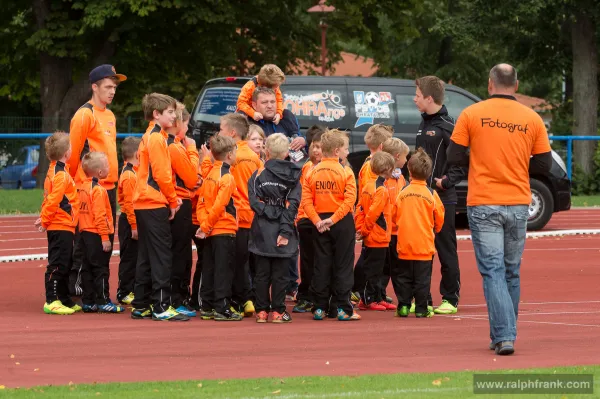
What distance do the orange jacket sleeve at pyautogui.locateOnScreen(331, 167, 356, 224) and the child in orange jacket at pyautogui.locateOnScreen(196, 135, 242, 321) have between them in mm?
906

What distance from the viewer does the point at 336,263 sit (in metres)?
11.3

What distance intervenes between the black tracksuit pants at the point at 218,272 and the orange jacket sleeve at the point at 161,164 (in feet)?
2.04

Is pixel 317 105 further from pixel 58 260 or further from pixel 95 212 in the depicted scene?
pixel 58 260

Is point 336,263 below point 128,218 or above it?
below

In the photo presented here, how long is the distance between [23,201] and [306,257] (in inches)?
581

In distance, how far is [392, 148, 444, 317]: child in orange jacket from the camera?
11336 mm

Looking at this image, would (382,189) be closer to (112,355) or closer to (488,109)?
(488,109)

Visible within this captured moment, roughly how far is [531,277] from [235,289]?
4.34 meters

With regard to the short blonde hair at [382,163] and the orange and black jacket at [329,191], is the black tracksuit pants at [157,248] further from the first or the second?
the short blonde hair at [382,163]

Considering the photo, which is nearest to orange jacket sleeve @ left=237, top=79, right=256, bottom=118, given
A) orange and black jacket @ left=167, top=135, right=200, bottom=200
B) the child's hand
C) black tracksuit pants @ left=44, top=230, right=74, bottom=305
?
orange and black jacket @ left=167, top=135, right=200, bottom=200

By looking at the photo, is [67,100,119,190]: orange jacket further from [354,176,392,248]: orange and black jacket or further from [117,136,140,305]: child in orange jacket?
[354,176,392,248]: orange and black jacket

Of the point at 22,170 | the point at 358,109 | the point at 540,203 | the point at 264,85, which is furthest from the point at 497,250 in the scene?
the point at 22,170

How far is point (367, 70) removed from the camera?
88.4 metres

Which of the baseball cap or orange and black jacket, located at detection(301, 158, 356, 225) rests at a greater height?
the baseball cap
